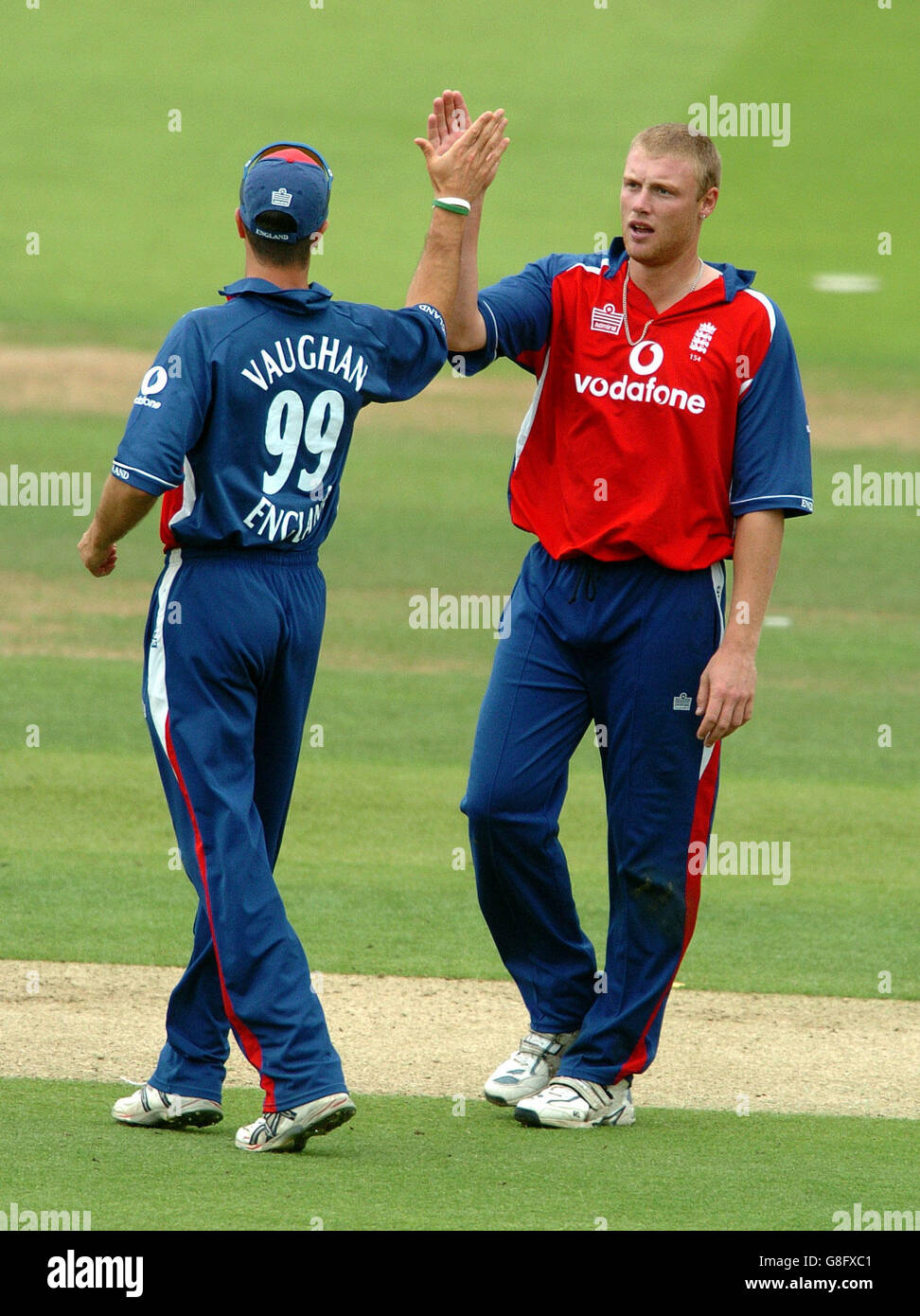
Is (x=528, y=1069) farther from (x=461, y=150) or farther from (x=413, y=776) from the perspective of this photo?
(x=413, y=776)

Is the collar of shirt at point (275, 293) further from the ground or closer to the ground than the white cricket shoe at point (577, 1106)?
further from the ground

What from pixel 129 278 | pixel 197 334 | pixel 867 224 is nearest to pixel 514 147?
pixel 867 224

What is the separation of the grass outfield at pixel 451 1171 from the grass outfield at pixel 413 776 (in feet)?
5.85

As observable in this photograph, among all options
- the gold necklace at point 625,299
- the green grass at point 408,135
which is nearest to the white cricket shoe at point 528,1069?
the gold necklace at point 625,299

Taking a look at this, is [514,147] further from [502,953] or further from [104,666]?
[502,953]

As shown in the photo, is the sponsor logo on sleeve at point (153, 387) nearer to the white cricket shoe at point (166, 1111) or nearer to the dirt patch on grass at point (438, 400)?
the white cricket shoe at point (166, 1111)

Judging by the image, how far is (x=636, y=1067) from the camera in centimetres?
533

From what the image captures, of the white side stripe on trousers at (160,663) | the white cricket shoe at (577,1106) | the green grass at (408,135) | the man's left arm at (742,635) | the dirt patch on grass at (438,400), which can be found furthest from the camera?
the green grass at (408,135)

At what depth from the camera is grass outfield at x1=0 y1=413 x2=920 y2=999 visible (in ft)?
24.5

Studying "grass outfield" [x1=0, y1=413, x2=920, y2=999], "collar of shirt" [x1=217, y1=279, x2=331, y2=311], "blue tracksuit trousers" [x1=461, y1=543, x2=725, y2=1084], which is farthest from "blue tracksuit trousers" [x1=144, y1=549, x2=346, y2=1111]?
"grass outfield" [x1=0, y1=413, x2=920, y2=999]

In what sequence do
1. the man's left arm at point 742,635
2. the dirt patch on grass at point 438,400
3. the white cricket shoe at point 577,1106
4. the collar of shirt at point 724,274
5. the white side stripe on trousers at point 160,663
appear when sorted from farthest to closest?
the dirt patch on grass at point 438,400 < the collar of shirt at point 724,274 < the white cricket shoe at point 577,1106 < the man's left arm at point 742,635 < the white side stripe on trousers at point 160,663

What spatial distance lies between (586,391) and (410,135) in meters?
29.8

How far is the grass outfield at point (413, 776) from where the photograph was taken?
24.5ft

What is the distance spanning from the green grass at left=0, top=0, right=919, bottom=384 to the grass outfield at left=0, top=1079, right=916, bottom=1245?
20.7m
